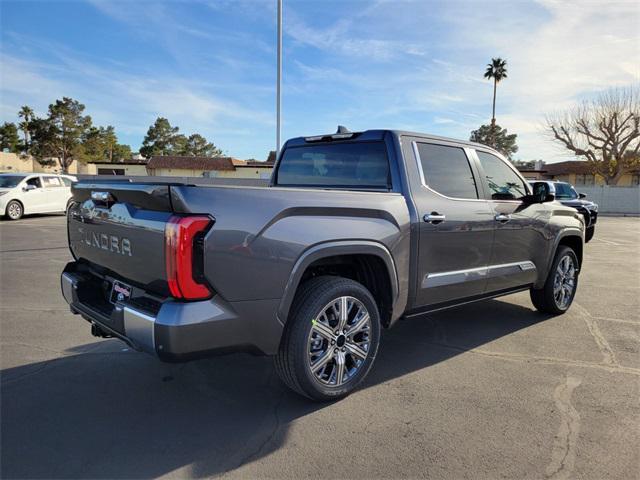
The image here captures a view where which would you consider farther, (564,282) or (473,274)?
(564,282)

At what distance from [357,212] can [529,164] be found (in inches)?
2687

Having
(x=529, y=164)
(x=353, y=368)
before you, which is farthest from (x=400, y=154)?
(x=529, y=164)

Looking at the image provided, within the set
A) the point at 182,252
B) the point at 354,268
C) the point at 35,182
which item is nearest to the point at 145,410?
the point at 182,252

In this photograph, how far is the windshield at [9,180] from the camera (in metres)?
16.0

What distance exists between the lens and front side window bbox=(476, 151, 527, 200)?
4586mm

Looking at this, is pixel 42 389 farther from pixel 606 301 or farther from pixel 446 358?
pixel 606 301

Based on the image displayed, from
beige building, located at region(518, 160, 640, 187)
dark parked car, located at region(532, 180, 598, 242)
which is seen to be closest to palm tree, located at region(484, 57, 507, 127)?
beige building, located at region(518, 160, 640, 187)

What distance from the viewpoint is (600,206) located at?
3195 centimetres

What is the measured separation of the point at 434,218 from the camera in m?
3.76

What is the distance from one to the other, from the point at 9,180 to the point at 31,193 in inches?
29.9

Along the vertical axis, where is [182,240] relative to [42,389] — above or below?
above

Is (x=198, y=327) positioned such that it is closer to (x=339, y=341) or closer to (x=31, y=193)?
(x=339, y=341)

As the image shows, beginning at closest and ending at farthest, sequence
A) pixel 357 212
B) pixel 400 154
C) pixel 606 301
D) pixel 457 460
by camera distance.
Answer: pixel 457 460 → pixel 357 212 → pixel 400 154 → pixel 606 301

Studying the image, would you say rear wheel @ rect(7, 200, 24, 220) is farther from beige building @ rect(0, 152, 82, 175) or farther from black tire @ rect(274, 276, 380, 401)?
beige building @ rect(0, 152, 82, 175)
